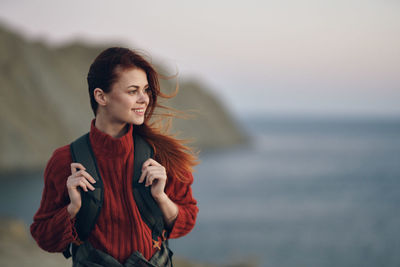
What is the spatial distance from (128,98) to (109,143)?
0.29 metres

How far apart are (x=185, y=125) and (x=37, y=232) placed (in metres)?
61.1

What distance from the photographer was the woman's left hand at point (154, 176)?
2055mm

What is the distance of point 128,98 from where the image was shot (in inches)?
82.5

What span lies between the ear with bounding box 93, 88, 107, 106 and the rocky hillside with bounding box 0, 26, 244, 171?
3121 centimetres

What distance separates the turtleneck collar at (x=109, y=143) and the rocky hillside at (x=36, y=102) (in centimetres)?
3116

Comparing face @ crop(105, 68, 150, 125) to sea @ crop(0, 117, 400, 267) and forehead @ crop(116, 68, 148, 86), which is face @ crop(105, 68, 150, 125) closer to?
forehead @ crop(116, 68, 148, 86)

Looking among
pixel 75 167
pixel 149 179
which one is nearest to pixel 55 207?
pixel 75 167

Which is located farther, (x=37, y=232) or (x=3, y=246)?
(x=3, y=246)

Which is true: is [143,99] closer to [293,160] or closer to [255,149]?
[293,160]

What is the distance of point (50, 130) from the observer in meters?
33.8

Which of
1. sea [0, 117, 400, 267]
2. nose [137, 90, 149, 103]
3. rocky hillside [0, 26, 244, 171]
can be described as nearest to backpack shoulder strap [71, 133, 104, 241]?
nose [137, 90, 149, 103]

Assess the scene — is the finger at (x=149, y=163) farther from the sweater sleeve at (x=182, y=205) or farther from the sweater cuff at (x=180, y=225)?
the sweater cuff at (x=180, y=225)

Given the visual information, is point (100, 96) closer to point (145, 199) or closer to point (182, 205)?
point (145, 199)

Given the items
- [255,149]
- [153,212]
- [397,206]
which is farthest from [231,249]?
[255,149]
